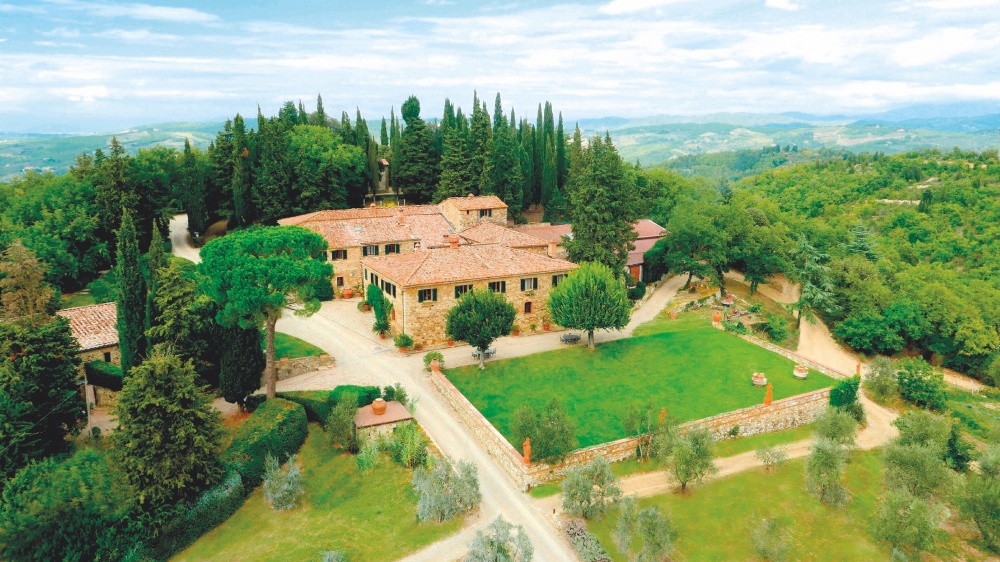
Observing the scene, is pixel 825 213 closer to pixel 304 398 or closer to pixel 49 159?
pixel 304 398

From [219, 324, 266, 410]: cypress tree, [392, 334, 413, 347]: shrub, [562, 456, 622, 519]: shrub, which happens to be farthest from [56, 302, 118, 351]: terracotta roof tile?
[562, 456, 622, 519]: shrub

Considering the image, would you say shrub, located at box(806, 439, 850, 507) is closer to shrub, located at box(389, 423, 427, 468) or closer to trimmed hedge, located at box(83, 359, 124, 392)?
shrub, located at box(389, 423, 427, 468)

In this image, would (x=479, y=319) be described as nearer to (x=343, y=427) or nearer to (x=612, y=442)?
(x=343, y=427)

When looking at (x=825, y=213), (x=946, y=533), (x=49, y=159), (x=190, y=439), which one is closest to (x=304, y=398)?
(x=190, y=439)

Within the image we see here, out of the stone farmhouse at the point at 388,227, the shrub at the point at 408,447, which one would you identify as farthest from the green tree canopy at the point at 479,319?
the stone farmhouse at the point at 388,227

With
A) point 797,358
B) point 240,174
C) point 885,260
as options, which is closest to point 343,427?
point 797,358

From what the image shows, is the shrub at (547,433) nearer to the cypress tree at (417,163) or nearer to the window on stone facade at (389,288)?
the window on stone facade at (389,288)
